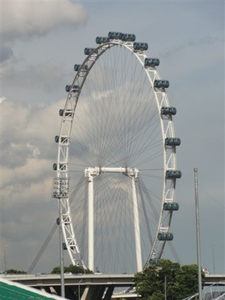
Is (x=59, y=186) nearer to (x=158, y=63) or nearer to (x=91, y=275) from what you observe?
(x=158, y=63)

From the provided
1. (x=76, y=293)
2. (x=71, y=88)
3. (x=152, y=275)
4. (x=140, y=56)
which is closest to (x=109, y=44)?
(x=140, y=56)

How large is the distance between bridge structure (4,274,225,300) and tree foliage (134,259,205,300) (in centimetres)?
710

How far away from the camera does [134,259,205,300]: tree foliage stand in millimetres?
156125

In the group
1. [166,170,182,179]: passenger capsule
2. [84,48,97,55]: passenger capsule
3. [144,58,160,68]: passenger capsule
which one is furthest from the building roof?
[84,48,97,55]: passenger capsule

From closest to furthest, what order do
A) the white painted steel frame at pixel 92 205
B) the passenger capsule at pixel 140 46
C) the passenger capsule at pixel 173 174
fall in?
the passenger capsule at pixel 173 174
the passenger capsule at pixel 140 46
the white painted steel frame at pixel 92 205

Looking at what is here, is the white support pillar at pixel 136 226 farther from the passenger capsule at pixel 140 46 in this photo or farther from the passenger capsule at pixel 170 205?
the passenger capsule at pixel 140 46

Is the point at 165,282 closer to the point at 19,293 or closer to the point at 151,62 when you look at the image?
the point at 151,62

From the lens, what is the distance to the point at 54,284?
160m

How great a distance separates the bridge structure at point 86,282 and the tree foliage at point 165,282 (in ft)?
23.3

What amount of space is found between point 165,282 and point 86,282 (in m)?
12.8

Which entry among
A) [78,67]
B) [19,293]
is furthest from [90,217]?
[19,293]

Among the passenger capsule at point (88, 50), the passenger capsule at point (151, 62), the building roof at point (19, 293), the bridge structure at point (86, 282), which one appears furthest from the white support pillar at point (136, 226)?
the building roof at point (19, 293)

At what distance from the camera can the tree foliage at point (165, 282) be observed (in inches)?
6147

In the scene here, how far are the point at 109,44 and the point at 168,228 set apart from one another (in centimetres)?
2474
